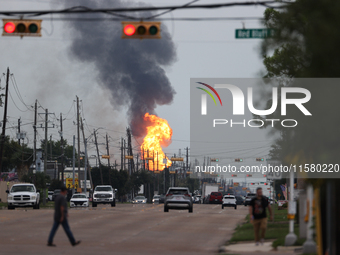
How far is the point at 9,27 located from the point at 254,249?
9708mm

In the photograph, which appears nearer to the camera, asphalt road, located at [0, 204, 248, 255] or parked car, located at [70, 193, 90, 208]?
asphalt road, located at [0, 204, 248, 255]

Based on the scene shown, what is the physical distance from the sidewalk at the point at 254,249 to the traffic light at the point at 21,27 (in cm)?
850

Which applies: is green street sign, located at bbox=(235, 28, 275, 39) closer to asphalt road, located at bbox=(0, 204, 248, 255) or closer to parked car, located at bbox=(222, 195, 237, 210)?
asphalt road, located at bbox=(0, 204, 248, 255)

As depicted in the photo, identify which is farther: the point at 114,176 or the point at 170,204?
the point at 114,176

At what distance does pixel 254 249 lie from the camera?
57.8 feet

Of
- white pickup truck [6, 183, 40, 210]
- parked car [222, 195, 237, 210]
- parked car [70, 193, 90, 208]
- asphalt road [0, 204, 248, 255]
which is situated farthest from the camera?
parked car [222, 195, 237, 210]

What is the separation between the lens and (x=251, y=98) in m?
27.6

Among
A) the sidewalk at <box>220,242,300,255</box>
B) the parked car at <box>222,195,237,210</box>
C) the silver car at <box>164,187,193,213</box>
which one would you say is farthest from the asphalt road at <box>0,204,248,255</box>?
the parked car at <box>222,195,237,210</box>

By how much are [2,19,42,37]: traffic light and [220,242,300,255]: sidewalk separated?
8.50m

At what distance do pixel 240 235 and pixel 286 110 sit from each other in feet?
17.2

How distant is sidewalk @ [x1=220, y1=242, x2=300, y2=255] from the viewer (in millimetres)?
16875

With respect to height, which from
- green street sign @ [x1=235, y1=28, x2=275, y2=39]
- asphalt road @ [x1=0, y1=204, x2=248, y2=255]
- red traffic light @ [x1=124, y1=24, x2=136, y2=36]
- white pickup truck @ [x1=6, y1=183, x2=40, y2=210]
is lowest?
asphalt road @ [x1=0, y1=204, x2=248, y2=255]

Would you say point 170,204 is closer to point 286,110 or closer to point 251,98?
point 251,98

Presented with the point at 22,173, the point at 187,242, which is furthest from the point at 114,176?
the point at 187,242
